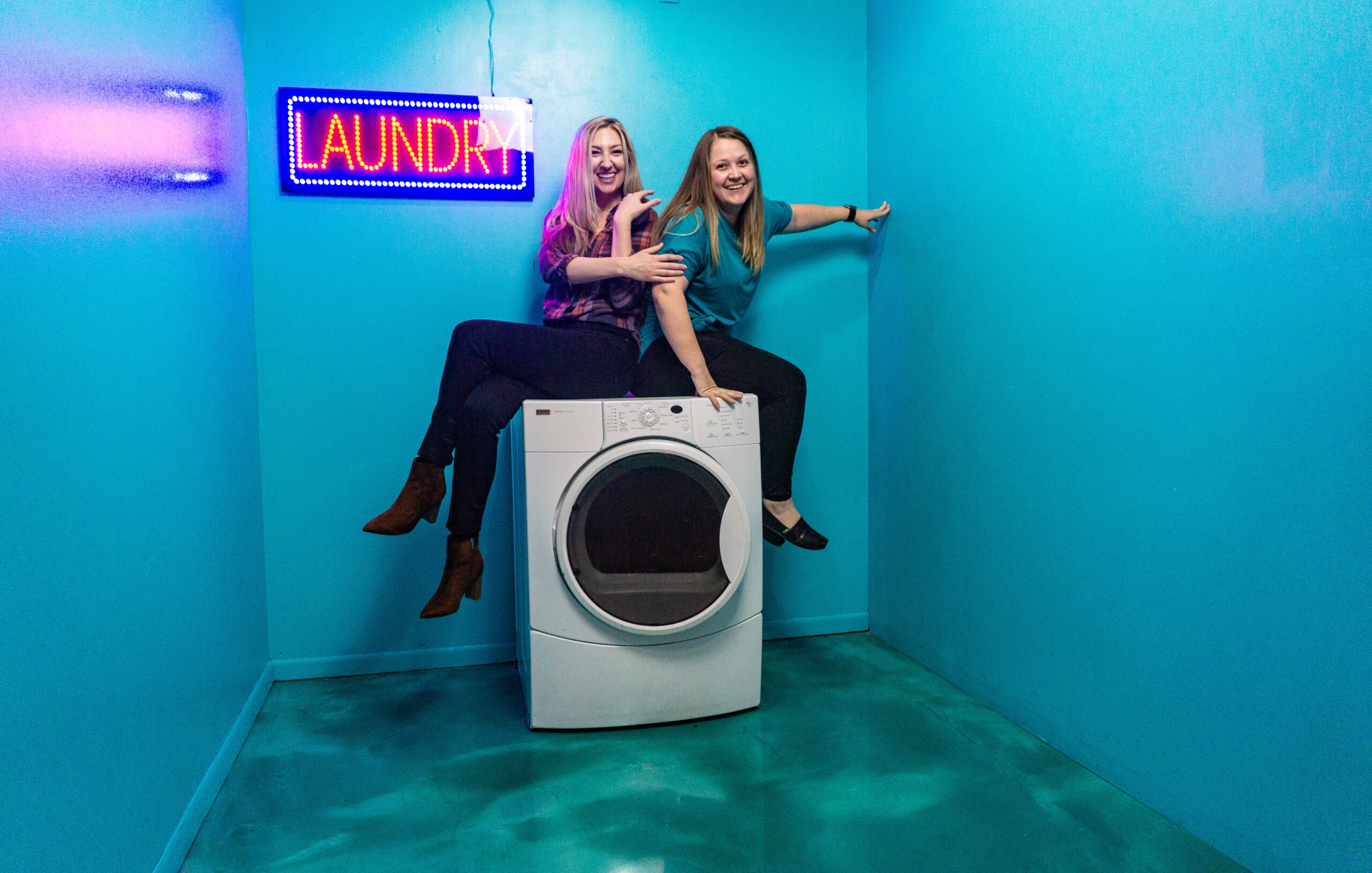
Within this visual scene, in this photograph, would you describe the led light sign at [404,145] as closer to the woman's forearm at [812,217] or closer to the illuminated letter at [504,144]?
the illuminated letter at [504,144]

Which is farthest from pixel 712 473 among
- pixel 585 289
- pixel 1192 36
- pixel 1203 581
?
pixel 1192 36

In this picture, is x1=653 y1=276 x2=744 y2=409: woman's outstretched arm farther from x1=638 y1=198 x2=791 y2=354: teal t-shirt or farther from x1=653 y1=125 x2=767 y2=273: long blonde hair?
x1=653 y1=125 x2=767 y2=273: long blonde hair

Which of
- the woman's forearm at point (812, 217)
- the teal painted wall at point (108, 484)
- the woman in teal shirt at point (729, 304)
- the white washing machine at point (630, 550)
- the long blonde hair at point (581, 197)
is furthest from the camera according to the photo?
the woman's forearm at point (812, 217)

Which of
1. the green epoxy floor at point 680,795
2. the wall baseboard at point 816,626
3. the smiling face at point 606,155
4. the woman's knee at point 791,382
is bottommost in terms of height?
the green epoxy floor at point 680,795

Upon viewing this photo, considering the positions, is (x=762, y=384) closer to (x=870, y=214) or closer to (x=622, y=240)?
(x=622, y=240)

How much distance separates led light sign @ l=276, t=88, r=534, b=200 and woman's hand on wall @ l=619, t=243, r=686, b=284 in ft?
2.01

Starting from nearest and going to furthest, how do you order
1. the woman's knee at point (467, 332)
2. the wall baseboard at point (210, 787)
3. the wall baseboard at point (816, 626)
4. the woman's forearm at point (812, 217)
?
the wall baseboard at point (210, 787), the woman's knee at point (467, 332), the woman's forearm at point (812, 217), the wall baseboard at point (816, 626)

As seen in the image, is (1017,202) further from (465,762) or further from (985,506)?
(465,762)

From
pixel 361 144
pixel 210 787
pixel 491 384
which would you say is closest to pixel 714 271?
pixel 491 384

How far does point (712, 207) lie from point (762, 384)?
1.70ft

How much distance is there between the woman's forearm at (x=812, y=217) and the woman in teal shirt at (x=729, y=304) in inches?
8.2

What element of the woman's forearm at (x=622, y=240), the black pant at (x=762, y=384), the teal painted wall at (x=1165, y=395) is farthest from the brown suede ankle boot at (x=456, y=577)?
the teal painted wall at (x=1165, y=395)

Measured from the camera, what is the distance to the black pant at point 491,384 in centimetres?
216

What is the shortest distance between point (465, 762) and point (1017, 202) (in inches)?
74.0
